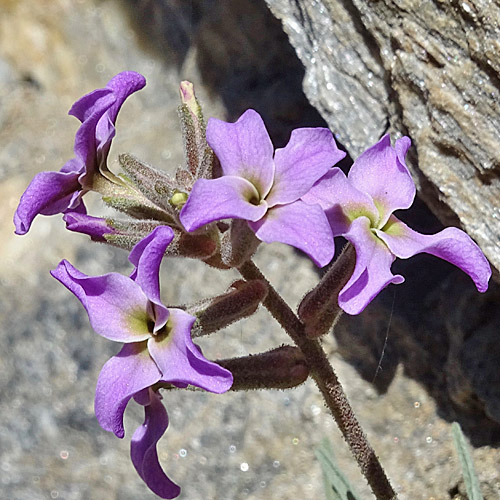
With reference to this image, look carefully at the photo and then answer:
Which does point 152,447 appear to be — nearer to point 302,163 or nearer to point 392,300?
point 302,163

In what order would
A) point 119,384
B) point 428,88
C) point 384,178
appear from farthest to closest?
point 428,88 < point 384,178 < point 119,384

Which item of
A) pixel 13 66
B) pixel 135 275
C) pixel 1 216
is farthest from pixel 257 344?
pixel 13 66

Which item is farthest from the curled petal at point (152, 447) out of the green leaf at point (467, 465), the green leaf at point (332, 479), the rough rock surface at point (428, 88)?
the rough rock surface at point (428, 88)

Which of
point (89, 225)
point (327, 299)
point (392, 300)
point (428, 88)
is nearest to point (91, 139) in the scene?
point (89, 225)

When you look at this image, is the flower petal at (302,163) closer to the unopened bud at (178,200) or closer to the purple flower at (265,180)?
the purple flower at (265,180)

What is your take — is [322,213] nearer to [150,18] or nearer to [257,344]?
[257,344]

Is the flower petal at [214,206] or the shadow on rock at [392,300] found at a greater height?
the flower petal at [214,206]
